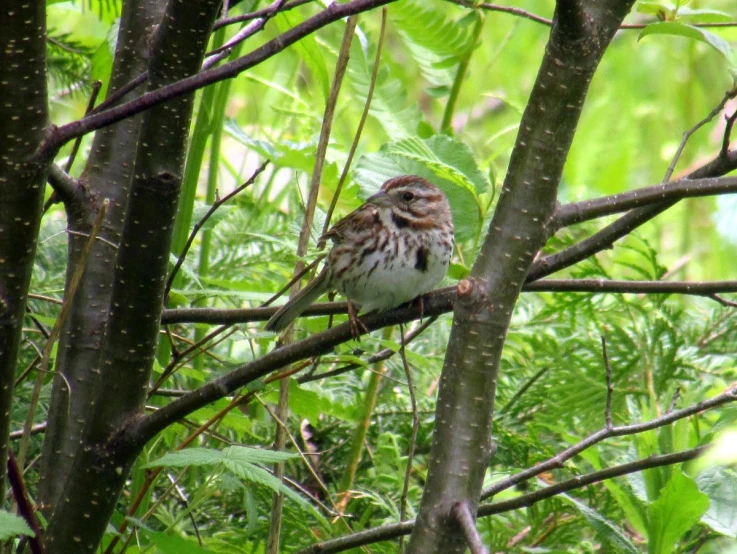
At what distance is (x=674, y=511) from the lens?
1.66 meters

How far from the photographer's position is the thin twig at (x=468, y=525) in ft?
3.76

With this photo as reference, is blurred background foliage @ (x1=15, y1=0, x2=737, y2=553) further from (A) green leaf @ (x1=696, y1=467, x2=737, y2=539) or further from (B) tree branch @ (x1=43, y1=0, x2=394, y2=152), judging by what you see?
(B) tree branch @ (x1=43, y1=0, x2=394, y2=152)

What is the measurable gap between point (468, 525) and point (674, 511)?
0.59 metres

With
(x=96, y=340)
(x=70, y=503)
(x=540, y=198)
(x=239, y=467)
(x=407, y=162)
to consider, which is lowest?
(x=70, y=503)

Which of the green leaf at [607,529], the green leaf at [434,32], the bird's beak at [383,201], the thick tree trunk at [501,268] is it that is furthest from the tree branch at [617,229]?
the bird's beak at [383,201]

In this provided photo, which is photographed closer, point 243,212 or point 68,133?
point 68,133

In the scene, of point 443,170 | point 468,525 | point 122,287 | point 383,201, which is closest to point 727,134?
point 443,170

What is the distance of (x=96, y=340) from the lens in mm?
1868

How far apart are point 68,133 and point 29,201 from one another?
4.7 inches

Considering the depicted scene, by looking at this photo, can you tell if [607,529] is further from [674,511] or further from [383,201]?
[383,201]

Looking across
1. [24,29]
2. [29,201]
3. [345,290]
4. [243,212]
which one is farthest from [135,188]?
[243,212]

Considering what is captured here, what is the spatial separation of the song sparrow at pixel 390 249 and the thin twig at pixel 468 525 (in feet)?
3.83

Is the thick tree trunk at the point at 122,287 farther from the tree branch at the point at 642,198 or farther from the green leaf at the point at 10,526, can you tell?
the tree branch at the point at 642,198

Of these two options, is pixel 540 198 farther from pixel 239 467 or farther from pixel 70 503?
pixel 70 503
